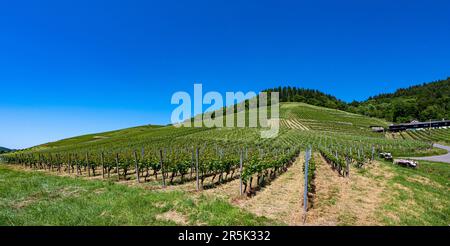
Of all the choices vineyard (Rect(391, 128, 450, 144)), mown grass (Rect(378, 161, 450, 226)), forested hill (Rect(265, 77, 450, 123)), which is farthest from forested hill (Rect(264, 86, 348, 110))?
mown grass (Rect(378, 161, 450, 226))

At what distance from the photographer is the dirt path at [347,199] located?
24.3 feet

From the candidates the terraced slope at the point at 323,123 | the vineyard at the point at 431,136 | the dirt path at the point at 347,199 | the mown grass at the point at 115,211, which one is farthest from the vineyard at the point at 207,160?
the vineyard at the point at 431,136

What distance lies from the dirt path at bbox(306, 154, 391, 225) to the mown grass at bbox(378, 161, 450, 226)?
1.29 ft

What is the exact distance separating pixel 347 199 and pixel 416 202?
8.82 ft

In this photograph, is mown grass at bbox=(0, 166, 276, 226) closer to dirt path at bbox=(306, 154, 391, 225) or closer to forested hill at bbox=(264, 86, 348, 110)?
dirt path at bbox=(306, 154, 391, 225)

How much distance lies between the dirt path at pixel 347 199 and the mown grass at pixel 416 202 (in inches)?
15.4

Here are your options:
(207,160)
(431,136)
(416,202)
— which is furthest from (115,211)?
(431,136)

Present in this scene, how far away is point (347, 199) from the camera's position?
31.3 feet

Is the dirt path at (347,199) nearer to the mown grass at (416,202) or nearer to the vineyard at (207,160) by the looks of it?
the mown grass at (416,202)

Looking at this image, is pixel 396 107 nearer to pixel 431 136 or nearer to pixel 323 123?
pixel 431 136

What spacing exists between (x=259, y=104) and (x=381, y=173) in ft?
360

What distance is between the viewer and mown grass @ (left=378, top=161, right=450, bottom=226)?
25.3 ft

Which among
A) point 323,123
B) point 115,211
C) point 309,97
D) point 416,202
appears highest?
point 309,97
